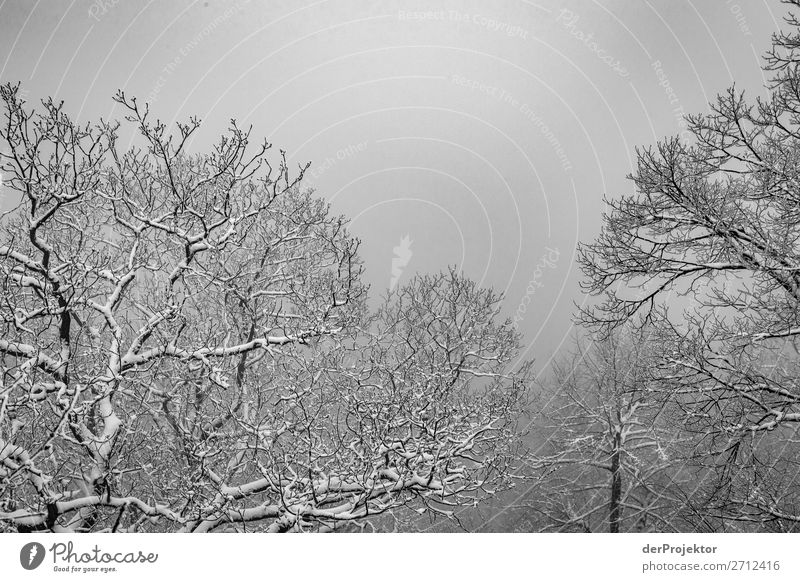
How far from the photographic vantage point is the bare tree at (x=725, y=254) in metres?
7.15

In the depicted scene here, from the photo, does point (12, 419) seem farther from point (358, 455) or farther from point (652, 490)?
point (652, 490)

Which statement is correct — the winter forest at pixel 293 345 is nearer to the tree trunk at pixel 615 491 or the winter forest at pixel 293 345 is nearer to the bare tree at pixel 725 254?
the bare tree at pixel 725 254

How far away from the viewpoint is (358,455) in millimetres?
6496

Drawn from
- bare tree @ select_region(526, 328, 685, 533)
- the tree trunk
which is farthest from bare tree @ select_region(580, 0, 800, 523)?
the tree trunk

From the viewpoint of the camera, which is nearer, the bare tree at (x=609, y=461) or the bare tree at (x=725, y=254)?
the bare tree at (x=725, y=254)

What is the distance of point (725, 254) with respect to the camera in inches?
292

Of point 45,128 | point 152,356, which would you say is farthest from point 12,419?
point 45,128

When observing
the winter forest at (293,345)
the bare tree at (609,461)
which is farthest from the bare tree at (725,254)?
the bare tree at (609,461)

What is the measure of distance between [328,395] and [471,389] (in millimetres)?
6066
